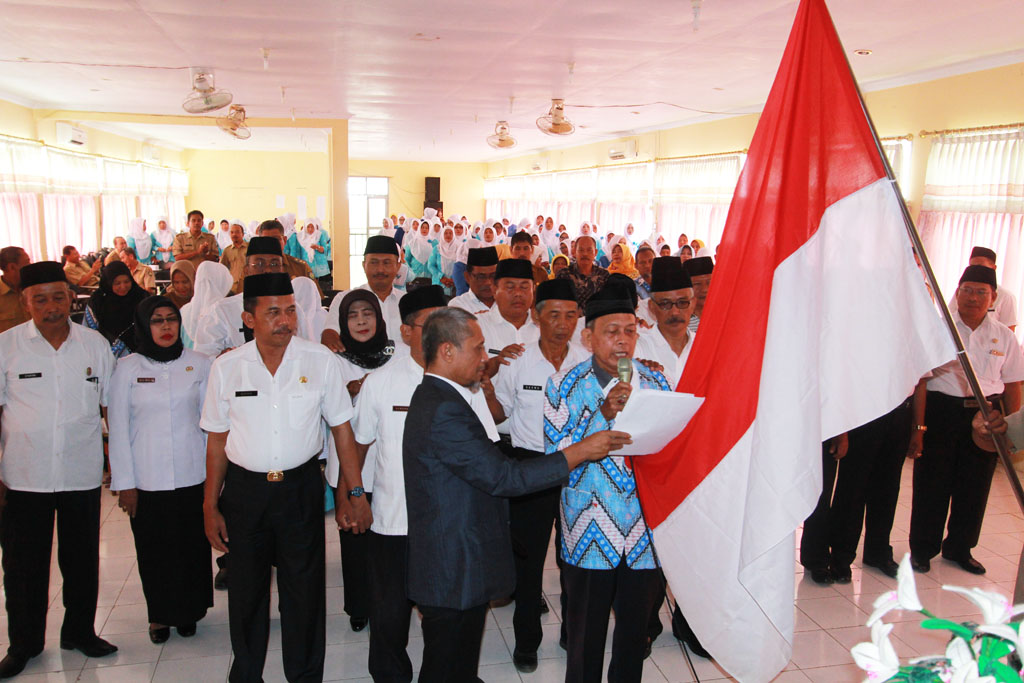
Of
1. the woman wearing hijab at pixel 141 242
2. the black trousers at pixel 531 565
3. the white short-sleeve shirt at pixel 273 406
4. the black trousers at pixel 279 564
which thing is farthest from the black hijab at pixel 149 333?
the woman wearing hijab at pixel 141 242

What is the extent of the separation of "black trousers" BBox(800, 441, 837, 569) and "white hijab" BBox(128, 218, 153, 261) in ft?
46.9

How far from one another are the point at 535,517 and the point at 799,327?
6.20ft

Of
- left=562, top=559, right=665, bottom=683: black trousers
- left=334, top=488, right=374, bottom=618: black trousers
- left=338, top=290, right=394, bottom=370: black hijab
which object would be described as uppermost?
left=338, top=290, right=394, bottom=370: black hijab

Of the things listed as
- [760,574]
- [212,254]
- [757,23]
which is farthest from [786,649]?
[212,254]

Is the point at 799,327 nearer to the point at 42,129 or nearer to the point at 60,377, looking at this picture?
the point at 60,377

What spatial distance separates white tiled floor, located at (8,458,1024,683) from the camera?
3373mm

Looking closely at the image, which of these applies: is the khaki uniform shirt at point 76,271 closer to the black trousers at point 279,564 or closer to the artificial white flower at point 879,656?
the black trousers at point 279,564

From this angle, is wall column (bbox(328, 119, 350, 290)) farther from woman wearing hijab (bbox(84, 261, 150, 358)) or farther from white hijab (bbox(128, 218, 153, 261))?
woman wearing hijab (bbox(84, 261, 150, 358))

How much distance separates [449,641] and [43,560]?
208 cm

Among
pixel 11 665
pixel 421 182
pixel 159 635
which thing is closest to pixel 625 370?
pixel 159 635

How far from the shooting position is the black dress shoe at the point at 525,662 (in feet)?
11.2

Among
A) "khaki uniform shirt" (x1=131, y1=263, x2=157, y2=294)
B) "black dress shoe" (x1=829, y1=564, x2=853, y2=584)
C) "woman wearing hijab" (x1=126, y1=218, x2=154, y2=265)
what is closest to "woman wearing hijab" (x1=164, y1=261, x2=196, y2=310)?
"khaki uniform shirt" (x1=131, y1=263, x2=157, y2=294)

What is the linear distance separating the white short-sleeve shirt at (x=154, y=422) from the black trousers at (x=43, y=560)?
0.70ft

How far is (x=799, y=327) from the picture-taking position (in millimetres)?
1918
